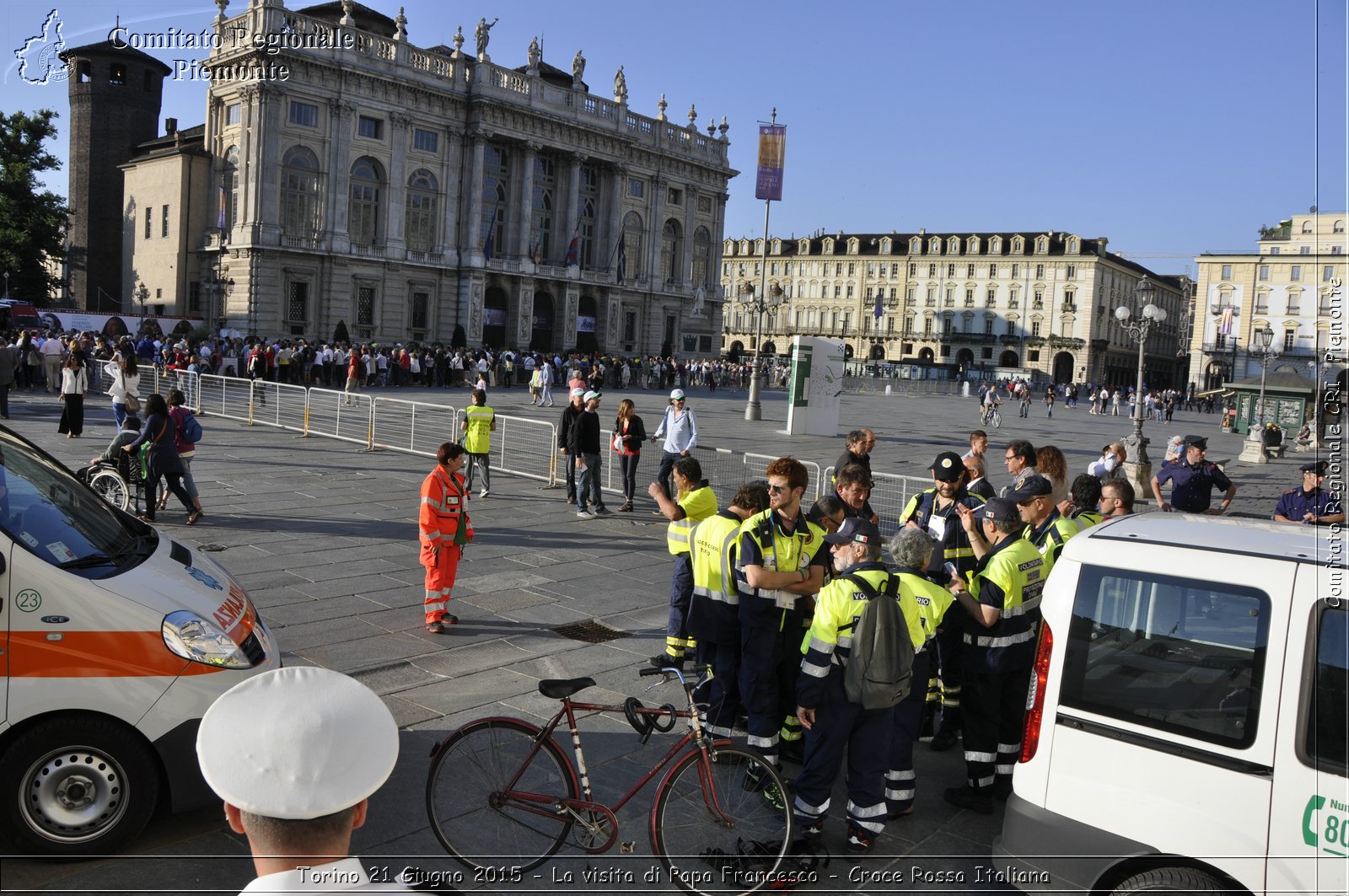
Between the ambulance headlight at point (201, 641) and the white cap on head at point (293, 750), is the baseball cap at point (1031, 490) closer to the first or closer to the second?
the ambulance headlight at point (201, 641)

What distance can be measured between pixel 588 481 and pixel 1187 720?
10181 millimetres

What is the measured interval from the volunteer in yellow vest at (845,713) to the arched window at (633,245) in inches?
2422

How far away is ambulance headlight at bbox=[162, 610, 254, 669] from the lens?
4.66m

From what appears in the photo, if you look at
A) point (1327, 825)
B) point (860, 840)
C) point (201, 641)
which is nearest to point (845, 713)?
point (860, 840)

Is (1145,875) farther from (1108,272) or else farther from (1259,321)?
(1108,272)

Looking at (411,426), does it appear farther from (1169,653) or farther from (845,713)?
(1169,653)

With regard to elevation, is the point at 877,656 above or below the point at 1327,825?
above

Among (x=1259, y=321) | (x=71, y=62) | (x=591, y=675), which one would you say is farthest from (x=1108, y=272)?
(x=591, y=675)

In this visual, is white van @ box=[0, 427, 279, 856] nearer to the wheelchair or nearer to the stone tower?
the wheelchair

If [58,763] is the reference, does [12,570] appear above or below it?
above

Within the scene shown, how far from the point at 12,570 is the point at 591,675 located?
3817 mm

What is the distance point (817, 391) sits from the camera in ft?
90.2

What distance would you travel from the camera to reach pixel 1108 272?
338 feet

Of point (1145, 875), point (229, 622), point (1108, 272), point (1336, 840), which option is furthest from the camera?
point (1108, 272)
